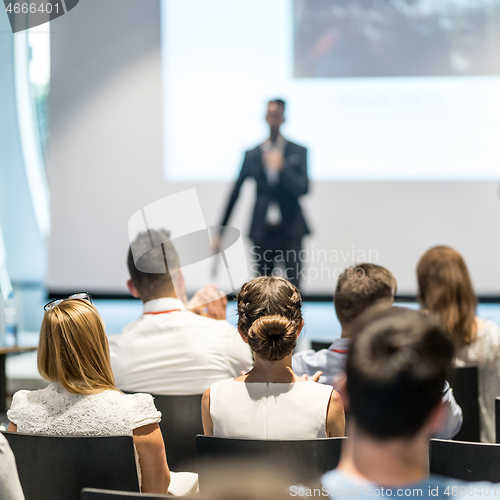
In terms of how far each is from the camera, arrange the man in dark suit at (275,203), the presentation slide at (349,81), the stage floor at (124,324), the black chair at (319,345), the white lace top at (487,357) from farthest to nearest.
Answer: the man in dark suit at (275,203) < the presentation slide at (349,81) < the stage floor at (124,324) < the black chair at (319,345) < the white lace top at (487,357)

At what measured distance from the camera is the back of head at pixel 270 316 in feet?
4.38

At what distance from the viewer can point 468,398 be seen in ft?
6.27

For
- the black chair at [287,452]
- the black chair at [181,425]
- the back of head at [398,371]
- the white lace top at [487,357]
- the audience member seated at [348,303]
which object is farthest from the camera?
the white lace top at [487,357]

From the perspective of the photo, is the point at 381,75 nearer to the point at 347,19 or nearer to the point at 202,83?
the point at 347,19

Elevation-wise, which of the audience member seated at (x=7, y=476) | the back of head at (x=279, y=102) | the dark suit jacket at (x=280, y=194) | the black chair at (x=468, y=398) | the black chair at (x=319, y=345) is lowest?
the black chair at (x=468, y=398)

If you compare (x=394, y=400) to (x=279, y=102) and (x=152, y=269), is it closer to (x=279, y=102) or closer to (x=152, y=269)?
(x=152, y=269)

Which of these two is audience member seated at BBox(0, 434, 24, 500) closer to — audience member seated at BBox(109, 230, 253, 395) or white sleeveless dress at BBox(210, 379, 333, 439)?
white sleeveless dress at BBox(210, 379, 333, 439)

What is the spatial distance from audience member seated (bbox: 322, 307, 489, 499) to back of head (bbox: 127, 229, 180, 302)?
4.81ft

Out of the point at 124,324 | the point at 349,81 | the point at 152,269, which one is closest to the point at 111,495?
the point at 152,269

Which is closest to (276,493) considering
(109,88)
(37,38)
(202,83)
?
(202,83)

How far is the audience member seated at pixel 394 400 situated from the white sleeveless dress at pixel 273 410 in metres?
0.61

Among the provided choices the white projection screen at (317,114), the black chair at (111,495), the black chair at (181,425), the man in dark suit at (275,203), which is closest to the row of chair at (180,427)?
the black chair at (181,425)

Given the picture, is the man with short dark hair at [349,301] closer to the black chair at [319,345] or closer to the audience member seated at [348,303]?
the audience member seated at [348,303]

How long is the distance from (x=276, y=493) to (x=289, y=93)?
374cm
